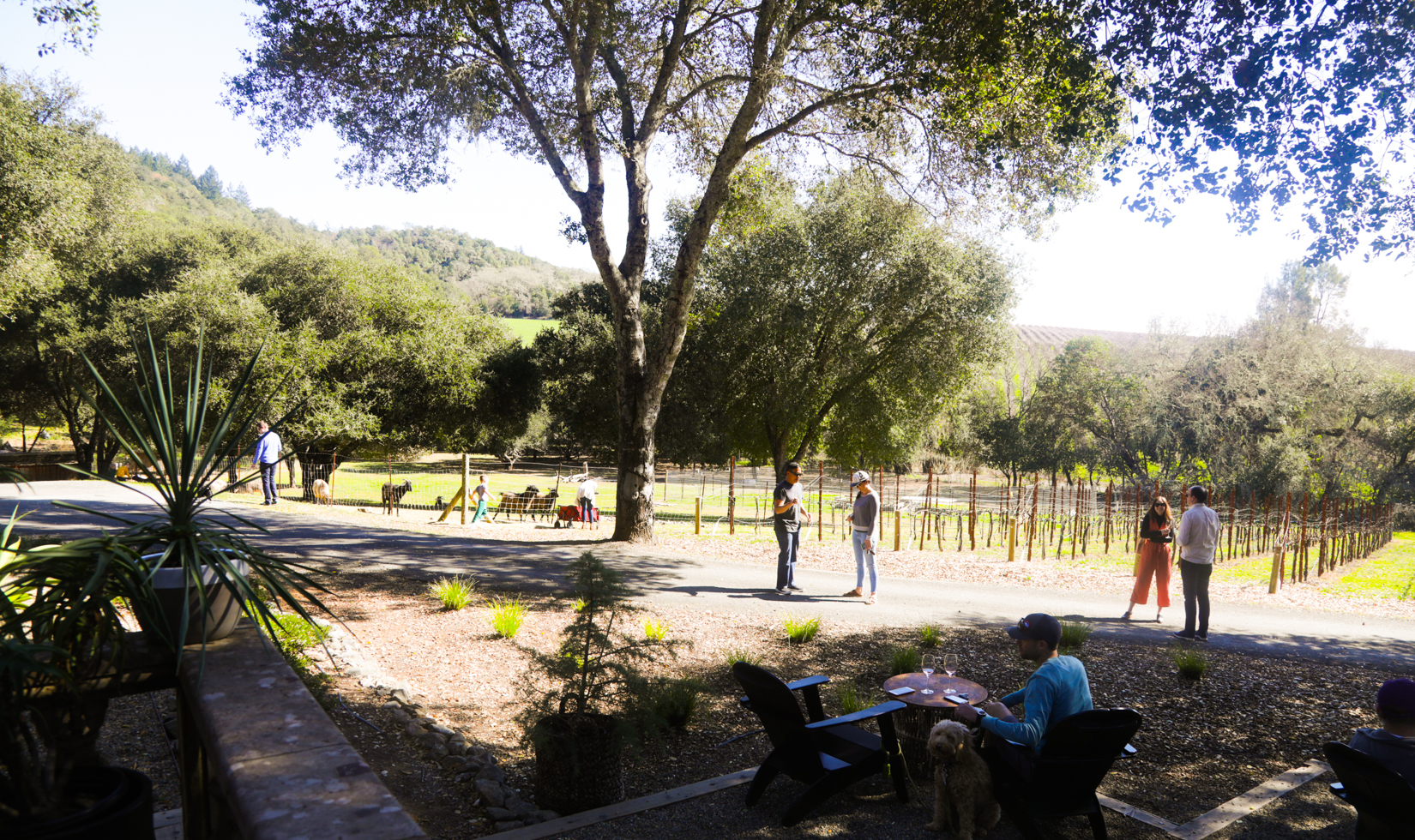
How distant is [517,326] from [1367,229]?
59.2 metres

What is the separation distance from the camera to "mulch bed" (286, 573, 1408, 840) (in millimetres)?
4348

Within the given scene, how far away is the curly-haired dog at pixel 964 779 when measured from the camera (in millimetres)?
3908

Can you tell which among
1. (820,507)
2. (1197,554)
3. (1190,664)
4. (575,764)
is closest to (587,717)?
(575,764)

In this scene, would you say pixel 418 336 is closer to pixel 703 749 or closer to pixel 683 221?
pixel 683 221

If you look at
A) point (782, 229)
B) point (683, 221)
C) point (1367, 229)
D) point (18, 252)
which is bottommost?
point (1367, 229)

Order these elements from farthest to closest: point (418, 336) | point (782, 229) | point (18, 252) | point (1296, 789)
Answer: point (418, 336) → point (782, 229) → point (18, 252) → point (1296, 789)

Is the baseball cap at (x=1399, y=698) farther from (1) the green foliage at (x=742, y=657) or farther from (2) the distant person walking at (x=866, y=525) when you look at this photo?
(2) the distant person walking at (x=866, y=525)

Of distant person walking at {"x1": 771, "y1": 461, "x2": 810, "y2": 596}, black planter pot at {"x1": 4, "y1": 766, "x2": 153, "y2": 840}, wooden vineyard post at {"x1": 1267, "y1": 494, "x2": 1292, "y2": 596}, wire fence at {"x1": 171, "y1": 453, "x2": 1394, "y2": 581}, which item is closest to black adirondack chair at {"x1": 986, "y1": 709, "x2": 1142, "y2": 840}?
black planter pot at {"x1": 4, "y1": 766, "x2": 153, "y2": 840}

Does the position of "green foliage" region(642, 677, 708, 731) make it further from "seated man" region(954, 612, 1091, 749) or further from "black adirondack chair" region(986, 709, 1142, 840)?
"black adirondack chair" region(986, 709, 1142, 840)

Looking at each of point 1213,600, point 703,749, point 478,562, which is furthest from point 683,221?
point 703,749

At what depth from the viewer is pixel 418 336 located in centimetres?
2964

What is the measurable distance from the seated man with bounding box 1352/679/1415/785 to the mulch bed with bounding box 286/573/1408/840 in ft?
3.14

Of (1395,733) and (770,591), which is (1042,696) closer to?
(1395,733)

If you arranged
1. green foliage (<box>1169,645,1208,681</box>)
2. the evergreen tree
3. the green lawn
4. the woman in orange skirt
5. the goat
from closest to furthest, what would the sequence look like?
green foliage (<box>1169,645,1208,681</box>)
the woman in orange skirt
the green lawn
the goat
the evergreen tree
